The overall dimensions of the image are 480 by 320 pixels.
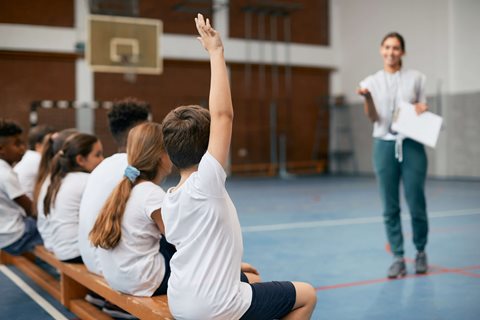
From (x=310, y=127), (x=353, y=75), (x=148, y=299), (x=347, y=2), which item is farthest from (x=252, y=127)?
(x=148, y=299)

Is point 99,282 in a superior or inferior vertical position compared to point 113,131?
inferior

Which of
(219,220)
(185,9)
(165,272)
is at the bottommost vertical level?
(165,272)

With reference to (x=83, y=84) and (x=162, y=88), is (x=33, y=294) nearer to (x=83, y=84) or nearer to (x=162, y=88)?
(x=83, y=84)

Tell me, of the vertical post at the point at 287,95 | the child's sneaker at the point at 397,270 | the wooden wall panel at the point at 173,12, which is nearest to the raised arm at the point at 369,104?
the child's sneaker at the point at 397,270

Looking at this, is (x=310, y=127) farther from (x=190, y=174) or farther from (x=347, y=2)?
(x=190, y=174)

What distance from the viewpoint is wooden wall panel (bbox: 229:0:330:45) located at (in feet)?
48.5

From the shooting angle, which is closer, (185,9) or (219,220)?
(219,220)

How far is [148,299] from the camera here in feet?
8.14

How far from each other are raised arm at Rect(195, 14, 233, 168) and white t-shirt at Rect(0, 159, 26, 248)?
223 centimetres

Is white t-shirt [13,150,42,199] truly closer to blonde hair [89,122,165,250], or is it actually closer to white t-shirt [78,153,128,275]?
white t-shirt [78,153,128,275]

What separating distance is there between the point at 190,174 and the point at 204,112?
0.22 meters

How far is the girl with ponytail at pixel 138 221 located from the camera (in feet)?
8.00

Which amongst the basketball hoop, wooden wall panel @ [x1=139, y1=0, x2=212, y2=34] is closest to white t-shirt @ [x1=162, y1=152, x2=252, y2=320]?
the basketball hoop

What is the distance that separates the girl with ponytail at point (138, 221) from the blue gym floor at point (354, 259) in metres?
0.82
